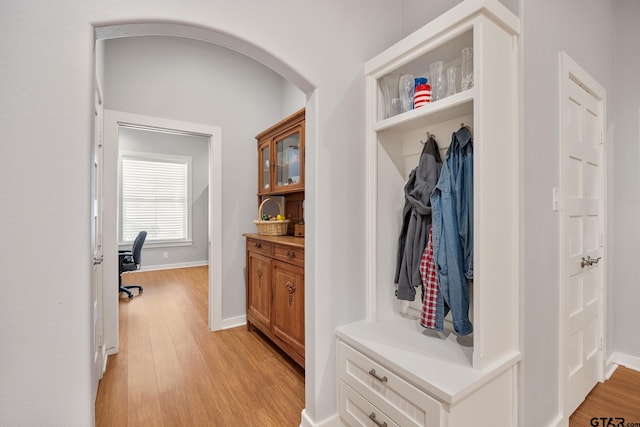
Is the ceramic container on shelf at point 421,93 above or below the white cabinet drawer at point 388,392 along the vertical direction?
above

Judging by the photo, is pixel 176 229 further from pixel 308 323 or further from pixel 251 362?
pixel 308 323

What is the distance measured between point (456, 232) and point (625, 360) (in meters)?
2.23

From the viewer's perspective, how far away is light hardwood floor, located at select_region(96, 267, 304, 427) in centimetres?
184

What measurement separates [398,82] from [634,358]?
2781mm

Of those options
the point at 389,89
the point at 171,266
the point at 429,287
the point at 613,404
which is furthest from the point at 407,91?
the point at 171,266

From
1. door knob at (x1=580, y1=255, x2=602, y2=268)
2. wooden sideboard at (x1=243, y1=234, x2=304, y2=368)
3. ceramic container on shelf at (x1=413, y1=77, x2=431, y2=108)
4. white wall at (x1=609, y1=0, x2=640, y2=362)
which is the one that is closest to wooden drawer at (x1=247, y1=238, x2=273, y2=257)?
wooden sideboard at (x1=243, y1=234, x2=304, y2=368)

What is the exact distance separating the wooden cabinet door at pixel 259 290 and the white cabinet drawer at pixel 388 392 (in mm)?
1182

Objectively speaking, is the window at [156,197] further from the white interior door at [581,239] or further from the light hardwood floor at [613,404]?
the light hardwood floor at [613,404]

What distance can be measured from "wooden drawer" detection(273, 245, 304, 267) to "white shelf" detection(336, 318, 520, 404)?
2.15ft

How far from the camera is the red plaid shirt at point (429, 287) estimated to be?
152 centimetres

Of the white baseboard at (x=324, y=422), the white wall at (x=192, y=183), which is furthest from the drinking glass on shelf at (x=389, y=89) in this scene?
the white wall at (x=192, y=183)

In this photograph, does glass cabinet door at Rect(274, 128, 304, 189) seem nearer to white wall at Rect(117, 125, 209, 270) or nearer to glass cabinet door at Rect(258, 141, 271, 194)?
glass cabinet door at Rect(258, 141, 271, 194)

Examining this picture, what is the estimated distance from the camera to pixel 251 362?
248 centimetres

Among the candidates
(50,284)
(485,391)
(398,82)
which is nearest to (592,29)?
(398,82)
